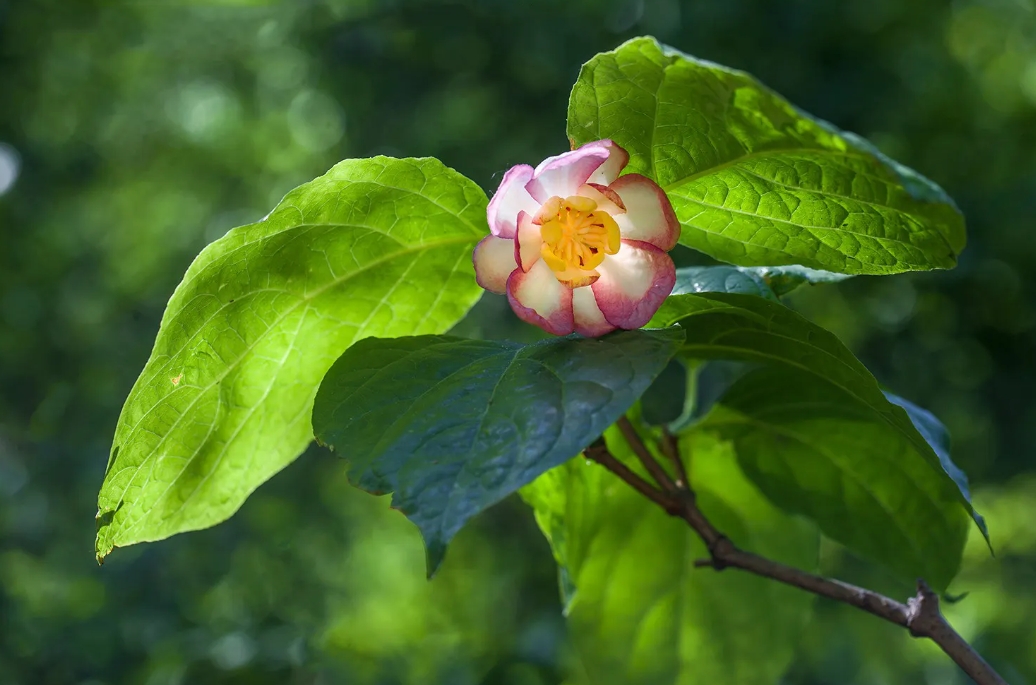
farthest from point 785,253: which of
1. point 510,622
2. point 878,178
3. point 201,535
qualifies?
point 201,535

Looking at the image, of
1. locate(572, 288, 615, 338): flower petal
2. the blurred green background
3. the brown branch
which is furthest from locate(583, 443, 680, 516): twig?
the blurred green background

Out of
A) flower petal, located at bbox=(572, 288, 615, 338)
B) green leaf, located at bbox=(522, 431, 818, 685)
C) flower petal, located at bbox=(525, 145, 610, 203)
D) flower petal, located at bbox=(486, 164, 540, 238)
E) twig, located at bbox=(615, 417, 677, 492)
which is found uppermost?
flower petal, located at bbox=(525, 145, 610, 203)

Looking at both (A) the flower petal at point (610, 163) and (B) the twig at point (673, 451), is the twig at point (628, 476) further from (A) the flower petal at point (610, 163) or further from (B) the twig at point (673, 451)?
(A) the flower petal at point (610, 163)

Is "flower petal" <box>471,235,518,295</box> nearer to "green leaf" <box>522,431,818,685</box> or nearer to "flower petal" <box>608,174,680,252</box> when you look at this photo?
"flower petal" <box>608,174,680,252</box>

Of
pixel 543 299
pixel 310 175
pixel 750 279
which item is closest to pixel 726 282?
pixel 750 279

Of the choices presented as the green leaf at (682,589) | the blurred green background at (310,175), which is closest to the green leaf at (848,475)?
the green leaf at (682,589)

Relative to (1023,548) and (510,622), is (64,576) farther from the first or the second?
(1023,548)
